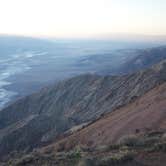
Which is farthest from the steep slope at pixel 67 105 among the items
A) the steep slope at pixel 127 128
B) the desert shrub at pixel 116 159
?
the desert shrub at pixel 116 159

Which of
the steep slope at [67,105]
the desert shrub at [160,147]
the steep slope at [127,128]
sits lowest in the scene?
the steep slope at [67,105]

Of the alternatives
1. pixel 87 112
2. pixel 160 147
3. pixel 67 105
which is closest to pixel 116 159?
pixel 160 147

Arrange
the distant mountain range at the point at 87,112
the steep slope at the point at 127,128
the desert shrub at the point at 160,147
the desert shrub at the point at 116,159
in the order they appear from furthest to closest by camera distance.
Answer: the distant mountain range at the point at 87,112, the steep slope at the point at 127,128, the desert shrub at the point at 160,147, the desert shrub at the point at 116,159

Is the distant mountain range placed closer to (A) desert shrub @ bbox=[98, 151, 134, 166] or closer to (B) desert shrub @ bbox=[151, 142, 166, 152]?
(B) desert shrub @ bbox=[151, 142, 166, 152]

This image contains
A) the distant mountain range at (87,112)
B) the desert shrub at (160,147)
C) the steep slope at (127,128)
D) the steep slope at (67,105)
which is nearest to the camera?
the desert shrub at (160,147)

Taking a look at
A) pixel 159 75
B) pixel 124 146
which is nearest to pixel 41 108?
pixel 159 75

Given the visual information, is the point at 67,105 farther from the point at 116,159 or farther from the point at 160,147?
the point at 116,159

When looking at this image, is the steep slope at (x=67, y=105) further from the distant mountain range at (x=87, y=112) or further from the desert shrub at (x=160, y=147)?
the desert shrub at (x=160, y=147)

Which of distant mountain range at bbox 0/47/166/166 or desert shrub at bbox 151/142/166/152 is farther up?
desert shrub at bbox 151/142/166/152

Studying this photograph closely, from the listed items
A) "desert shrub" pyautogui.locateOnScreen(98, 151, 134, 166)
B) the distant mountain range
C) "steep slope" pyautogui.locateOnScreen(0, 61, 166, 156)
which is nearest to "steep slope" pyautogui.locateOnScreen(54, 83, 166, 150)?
the distant mountain range
